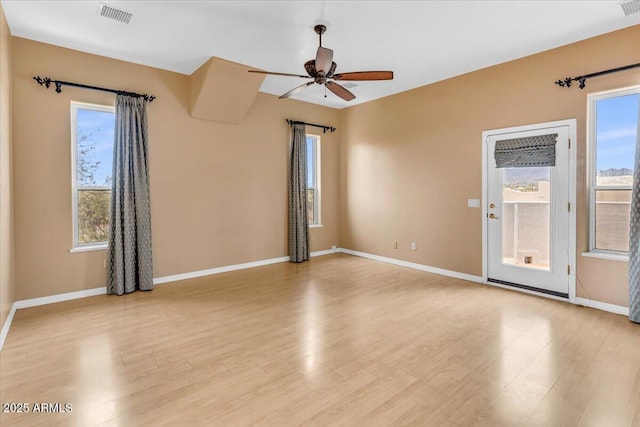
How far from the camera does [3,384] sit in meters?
2.34

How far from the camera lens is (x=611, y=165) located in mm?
3717

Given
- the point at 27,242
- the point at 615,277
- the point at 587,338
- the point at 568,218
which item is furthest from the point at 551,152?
the point at 27,242

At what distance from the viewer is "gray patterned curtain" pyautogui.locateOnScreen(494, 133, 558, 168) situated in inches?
161

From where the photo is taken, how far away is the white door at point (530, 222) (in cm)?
404

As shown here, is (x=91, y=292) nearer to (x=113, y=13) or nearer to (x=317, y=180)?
(x=113, y=13)

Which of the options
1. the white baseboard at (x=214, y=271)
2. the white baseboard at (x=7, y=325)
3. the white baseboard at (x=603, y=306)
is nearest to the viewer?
the white baseboard at (x=7, y=325)

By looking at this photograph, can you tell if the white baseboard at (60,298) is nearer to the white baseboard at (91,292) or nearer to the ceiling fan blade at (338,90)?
the white baseboard at (91,292)

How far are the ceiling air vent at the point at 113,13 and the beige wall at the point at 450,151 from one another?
4.23 meters

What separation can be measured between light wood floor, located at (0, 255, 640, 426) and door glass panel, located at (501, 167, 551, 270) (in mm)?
548

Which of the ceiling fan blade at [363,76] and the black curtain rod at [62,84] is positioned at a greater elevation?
the black curtain rod at [62,84]

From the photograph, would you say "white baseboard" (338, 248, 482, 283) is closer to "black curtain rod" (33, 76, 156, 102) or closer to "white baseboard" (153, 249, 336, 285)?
"white baseboard" (153, 249, 336, 285)

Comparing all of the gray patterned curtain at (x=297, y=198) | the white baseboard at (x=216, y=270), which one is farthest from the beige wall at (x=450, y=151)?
the white baseboard at (x=216, y=270)

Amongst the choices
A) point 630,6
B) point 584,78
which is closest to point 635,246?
point 584,78

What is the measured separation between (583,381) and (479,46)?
3682 millimetres
